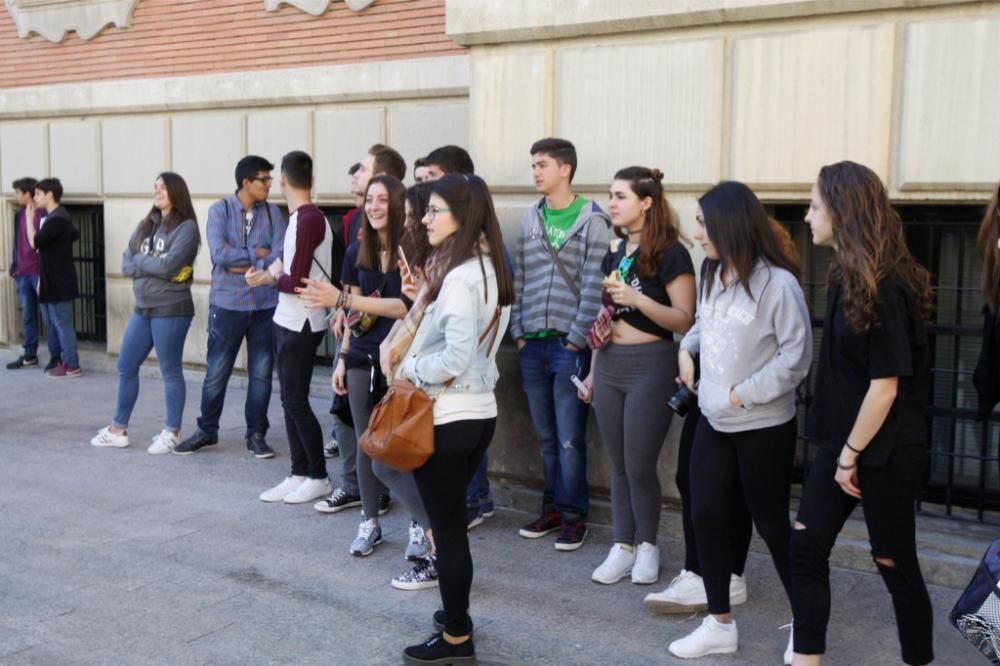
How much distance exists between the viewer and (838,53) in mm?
5336

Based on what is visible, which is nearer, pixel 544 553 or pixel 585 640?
pixel 585 640

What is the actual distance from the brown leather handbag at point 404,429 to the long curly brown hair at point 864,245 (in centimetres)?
146

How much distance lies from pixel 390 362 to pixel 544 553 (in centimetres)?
177

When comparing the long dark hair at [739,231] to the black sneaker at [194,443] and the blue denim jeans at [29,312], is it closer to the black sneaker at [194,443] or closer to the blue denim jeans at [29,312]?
the black sneaker at [194,443]

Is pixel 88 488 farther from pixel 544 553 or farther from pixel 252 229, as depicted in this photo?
pixel 544 553

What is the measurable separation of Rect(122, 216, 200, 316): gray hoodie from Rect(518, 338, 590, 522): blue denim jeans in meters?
2.99

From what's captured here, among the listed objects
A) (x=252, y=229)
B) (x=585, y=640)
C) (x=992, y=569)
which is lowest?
(x=585, y=640)

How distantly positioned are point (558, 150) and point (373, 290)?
1.15m

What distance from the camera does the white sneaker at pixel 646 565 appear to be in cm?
526

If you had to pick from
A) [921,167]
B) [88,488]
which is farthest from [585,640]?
[88,488]

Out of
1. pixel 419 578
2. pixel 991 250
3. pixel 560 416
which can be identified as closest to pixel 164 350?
pixel 560 416

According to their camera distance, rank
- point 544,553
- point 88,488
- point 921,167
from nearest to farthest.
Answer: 1. point 921,167
2. point 544,553
3. point 88,488

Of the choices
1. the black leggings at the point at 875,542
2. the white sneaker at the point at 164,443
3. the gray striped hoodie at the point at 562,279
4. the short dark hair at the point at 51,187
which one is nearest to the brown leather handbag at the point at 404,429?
the black leggings at the point at 875,542

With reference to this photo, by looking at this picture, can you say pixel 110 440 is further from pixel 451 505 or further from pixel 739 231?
pixel 739 231
